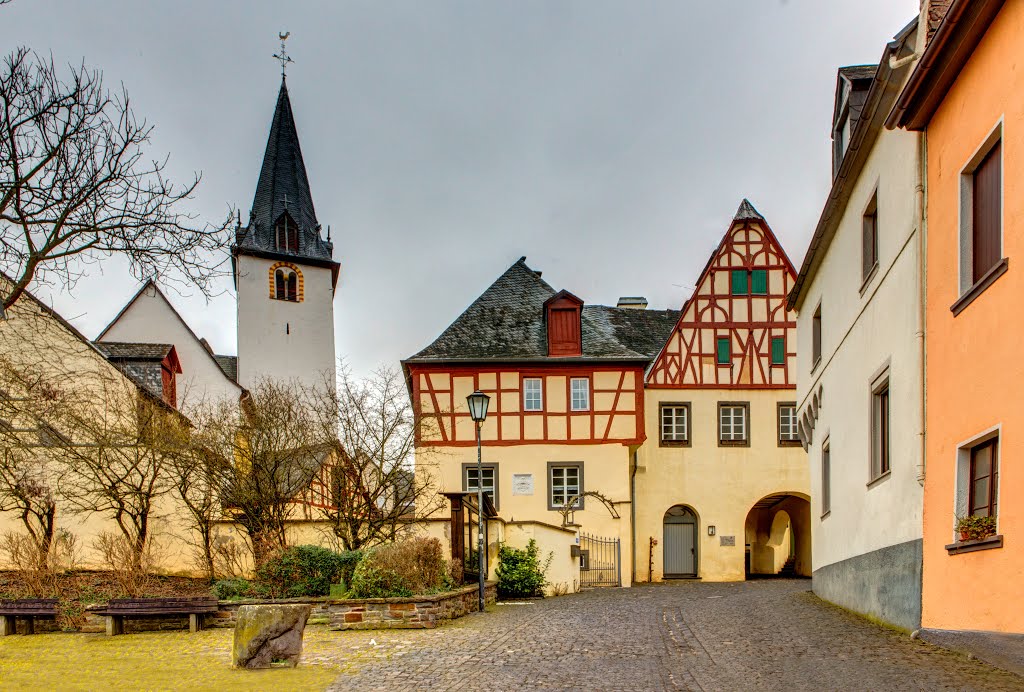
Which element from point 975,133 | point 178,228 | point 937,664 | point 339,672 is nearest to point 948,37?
point 975,133

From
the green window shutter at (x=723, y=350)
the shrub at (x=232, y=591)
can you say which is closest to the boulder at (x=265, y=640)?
the shrub at (x=232, y=591)

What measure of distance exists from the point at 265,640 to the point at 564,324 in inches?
805

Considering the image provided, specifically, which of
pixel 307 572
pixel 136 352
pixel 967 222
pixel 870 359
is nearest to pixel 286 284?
pixel 136 352

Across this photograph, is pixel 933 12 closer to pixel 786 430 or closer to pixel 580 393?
pixel 580 393

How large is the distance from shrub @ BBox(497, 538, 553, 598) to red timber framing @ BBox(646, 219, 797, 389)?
10.2m

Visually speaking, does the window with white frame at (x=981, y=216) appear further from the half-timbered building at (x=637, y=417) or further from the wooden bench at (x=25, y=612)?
the half-timbered building at (x=637, y=417)

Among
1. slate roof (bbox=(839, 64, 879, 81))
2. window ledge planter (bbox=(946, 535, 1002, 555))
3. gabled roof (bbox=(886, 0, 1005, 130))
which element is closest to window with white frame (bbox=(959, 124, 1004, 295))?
gabled roof (bbox=(886, 0, 1005, 130))

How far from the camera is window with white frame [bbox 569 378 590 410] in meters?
29.2

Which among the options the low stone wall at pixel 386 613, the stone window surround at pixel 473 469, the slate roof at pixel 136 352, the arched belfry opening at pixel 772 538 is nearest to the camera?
the low stone wall at pixel 386 613

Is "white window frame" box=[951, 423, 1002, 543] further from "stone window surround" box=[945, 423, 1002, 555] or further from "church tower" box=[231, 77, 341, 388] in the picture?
"church tower" box=[231, 77, 341, 388]

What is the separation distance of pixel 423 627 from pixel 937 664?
6831 millimetres

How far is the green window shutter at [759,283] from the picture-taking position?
3056 centimetres

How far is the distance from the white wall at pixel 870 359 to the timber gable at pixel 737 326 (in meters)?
12.0

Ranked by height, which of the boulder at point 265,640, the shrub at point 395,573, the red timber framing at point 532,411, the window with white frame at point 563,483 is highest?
the red timber framing at point 532,411
